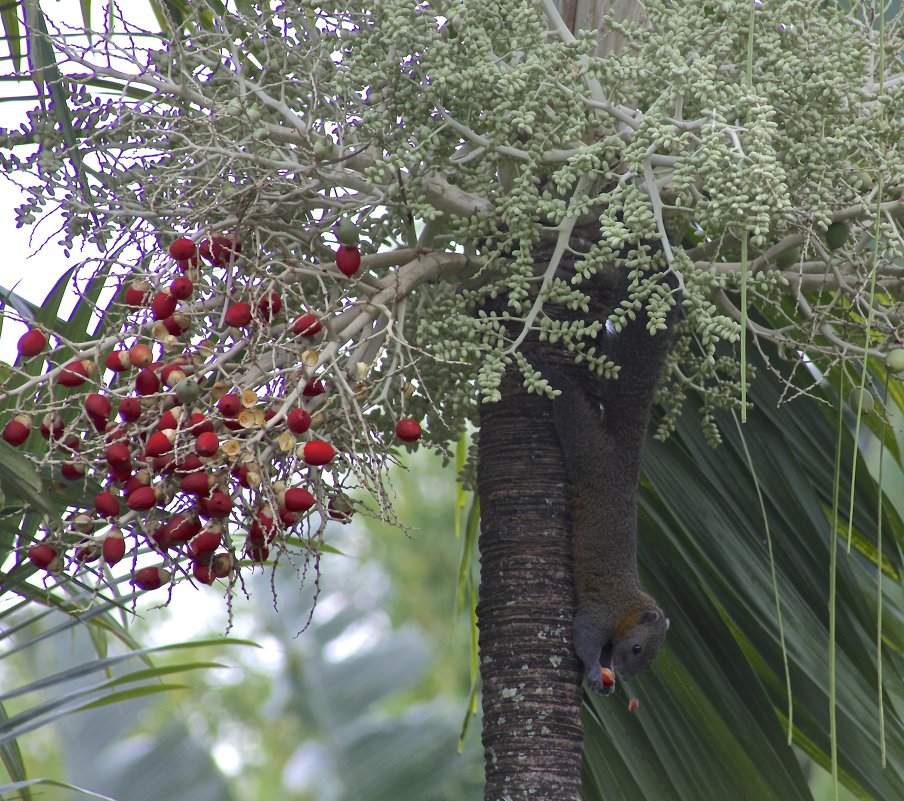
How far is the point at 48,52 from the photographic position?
1593 mm

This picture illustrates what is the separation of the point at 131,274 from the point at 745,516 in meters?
1.08

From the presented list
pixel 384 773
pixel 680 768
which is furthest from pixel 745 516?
pixel 384 773

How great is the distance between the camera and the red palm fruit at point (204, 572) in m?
1.18

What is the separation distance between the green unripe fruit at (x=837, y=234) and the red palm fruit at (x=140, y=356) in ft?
2.65

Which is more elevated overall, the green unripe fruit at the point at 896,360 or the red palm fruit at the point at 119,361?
the red palm fruit at the point at 119,361

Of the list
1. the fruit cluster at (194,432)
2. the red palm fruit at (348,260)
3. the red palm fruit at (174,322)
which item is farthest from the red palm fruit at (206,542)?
the red palm fruit at (348,260)

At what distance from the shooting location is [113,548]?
1.15 meters

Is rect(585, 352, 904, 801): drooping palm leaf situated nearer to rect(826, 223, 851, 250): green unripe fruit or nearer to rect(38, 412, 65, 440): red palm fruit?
rect(826, 223, 851, 250): green unripe fruit

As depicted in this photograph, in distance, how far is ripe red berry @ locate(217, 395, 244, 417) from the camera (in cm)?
112

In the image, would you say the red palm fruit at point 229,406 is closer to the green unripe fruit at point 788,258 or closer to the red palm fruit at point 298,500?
the red palm fruit at point 298,500

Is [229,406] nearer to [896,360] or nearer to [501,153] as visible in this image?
[501,153]

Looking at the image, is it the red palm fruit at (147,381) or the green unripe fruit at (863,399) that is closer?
the red palm fruit at (147,381)

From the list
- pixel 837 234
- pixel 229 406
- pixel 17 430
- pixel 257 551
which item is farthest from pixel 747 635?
pixel 17 430

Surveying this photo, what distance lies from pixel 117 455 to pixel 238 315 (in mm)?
196
